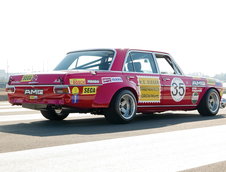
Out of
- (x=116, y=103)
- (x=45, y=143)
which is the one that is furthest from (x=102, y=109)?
(x=45, y=143)

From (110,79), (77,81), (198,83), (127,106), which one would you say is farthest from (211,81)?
(77,81)

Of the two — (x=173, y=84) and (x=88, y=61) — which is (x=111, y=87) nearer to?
(x=88, y=61)

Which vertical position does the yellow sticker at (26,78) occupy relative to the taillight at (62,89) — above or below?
above

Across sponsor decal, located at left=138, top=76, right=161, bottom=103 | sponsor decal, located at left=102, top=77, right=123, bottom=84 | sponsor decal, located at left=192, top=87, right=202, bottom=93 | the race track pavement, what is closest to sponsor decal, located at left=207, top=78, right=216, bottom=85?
sponsor decal, located at left=192, top=87, right=202, bottom=93

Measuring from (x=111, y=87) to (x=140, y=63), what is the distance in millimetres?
1318

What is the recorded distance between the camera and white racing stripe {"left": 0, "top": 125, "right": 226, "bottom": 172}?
364cm

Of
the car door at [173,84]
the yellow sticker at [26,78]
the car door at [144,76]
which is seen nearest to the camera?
the yellow sticker at [26,78]

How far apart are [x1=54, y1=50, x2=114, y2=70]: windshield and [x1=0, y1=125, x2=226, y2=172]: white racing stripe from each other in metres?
2.52

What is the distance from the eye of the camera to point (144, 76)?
26.3 ft

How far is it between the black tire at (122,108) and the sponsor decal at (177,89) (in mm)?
1428

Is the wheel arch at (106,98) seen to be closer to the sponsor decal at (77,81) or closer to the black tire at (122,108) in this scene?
the black tire at (122,108)

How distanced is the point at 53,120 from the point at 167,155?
14.1 feet

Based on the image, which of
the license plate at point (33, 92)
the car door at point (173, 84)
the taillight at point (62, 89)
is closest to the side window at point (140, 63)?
the car door at point (173, 84)

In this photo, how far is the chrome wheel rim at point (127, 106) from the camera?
24.6 feet
